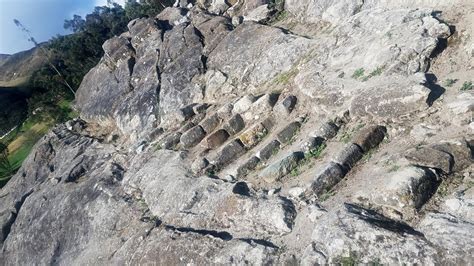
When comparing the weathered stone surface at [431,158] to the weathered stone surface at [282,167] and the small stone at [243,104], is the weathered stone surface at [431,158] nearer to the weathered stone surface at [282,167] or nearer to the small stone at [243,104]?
the weathered stone surface at [282,167]

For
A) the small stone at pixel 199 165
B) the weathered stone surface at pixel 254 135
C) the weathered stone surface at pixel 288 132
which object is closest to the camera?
the weathered stone surface at pixel 288 132

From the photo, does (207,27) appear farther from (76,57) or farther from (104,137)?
(76,57)

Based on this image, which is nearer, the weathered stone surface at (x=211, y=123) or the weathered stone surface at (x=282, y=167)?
the weathered stone surface at (x=282, y=167)

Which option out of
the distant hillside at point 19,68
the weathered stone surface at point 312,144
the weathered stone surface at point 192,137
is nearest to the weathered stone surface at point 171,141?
the weathered stone surface at point 192,137

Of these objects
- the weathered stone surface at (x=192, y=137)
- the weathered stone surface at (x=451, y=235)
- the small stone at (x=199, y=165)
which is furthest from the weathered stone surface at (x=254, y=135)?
the weathered stone surface at (x=451, y=235)

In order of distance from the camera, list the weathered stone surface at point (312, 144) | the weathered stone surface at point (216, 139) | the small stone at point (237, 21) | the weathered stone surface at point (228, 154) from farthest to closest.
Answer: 1. the small stone at point (237, 21)
2. the weathered stone surface at point (216, 139)
3. the weathered stone surface at point (228, 154)
4. the weathered stone surface at point (312, 144)

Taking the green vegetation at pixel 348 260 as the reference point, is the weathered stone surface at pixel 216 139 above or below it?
above

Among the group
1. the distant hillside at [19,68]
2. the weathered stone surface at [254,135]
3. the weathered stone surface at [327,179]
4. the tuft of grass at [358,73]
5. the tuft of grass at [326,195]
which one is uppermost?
the distant hillside at [19,68]

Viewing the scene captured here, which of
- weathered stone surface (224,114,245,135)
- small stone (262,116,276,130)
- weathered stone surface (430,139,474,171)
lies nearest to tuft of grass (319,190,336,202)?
weathered stone surface (430,139,474,171)

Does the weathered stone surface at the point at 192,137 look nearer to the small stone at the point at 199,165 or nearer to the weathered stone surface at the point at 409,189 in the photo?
the small stone at the point at 199,165
